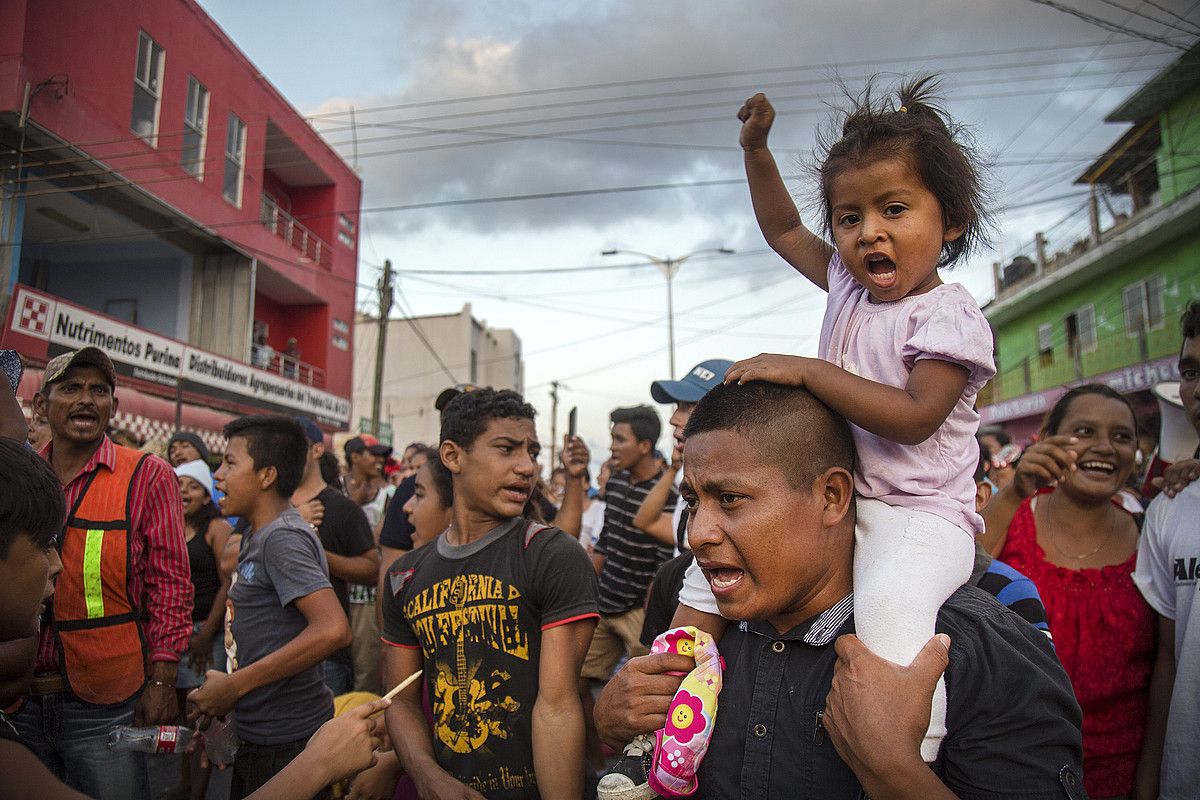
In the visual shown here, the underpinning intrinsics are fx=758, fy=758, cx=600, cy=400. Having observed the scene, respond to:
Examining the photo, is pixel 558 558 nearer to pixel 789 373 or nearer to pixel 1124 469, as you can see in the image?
pixel 789 373

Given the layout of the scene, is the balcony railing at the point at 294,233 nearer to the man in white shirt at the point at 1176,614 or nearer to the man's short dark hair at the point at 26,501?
the man's short dark hair at the point at 26,501

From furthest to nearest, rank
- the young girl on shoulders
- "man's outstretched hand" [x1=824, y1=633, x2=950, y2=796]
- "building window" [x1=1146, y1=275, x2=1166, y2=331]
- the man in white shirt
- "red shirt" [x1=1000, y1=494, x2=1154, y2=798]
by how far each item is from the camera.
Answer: "building window" [x1=1146, y1=275, x2=1166, y2=331]
"red shirt" [x1=1000, y1=494, x2=1154, y2=798]
the man in white shirt
the young girl on shoulders
"man's outstretched hand" [x1=824, y1=633, x2=950, y2=796]

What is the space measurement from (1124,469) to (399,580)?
2.94 metres

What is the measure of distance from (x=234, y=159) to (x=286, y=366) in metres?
6.62

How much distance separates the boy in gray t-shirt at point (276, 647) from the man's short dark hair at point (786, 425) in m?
2.25

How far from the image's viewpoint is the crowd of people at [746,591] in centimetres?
161

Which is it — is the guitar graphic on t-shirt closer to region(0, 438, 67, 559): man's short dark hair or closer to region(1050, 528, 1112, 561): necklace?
region(0, 438, 67, 559): man's short dark hair

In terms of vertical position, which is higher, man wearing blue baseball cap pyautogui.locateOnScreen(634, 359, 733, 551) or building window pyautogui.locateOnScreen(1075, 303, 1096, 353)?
building window pyautogui.locateOnScreen(1075, 303, 1096, 353)

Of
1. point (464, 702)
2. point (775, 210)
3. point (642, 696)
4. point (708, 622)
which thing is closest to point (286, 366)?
point (464, 702)

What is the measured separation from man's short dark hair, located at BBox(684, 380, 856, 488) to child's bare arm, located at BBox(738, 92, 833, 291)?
0.66 metres

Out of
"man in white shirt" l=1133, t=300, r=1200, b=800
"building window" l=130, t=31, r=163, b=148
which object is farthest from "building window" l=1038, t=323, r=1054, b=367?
"building window" l=130, t=31, r=163, b=148

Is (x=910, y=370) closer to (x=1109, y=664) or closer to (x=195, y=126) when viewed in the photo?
(x=1109, y=664)

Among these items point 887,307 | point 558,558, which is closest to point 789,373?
Result: point 887,307

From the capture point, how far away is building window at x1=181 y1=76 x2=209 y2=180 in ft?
57.7
